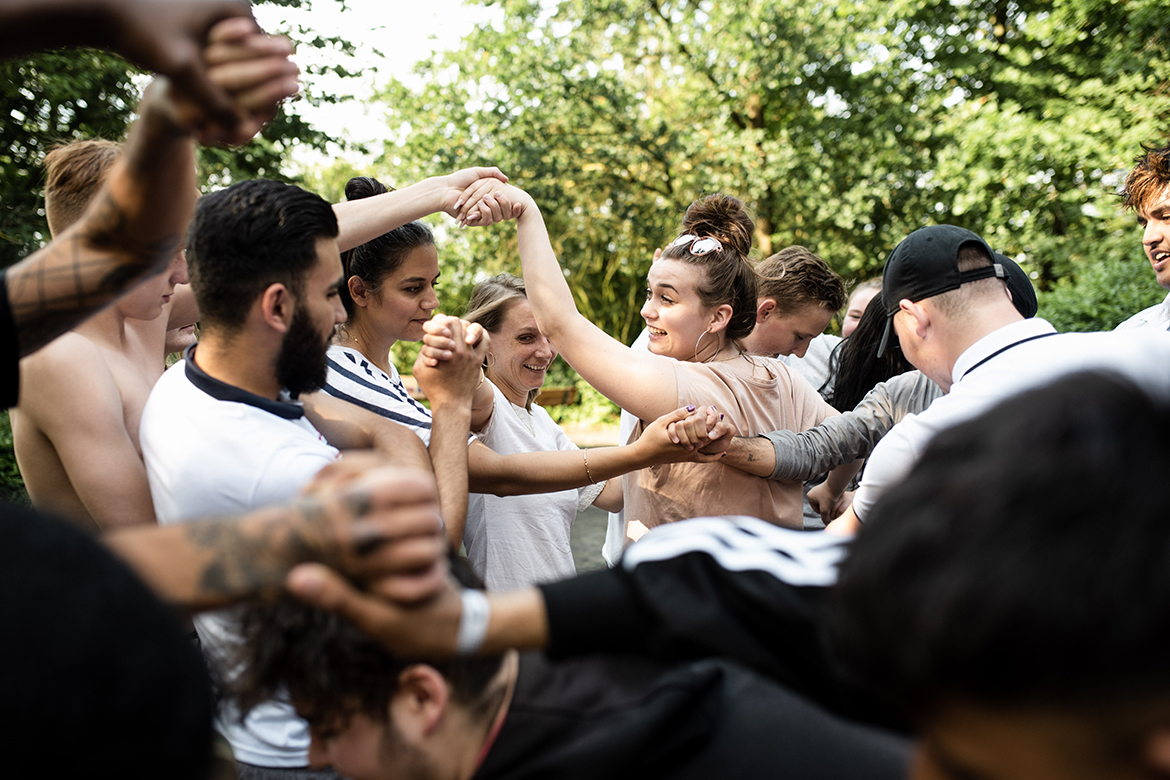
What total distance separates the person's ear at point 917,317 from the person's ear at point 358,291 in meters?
1.98

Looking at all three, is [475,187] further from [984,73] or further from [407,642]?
[984,73]

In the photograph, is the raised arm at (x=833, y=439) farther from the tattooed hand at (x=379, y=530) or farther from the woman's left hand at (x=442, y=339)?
the tattooed hand at (x=379, y=530)

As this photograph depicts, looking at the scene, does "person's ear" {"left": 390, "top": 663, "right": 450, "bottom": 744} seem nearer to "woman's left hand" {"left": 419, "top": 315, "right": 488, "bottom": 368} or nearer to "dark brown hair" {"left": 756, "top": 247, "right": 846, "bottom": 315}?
"woman's left hand" {"left": 419, "top": 315, "right": 488, "bottom": 368}

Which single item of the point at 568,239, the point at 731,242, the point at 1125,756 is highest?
the point at 1125,756

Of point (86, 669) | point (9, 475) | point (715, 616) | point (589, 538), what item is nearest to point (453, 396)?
point (715, 616)

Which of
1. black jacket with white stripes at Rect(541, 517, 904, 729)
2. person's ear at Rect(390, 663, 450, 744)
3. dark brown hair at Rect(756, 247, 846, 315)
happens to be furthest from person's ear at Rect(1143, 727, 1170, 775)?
dark brown hair at Rect(756, 247, 846, 315)

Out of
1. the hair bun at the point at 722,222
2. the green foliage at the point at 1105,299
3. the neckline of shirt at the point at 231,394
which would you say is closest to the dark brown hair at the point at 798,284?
the hair bun at the point at 722,222

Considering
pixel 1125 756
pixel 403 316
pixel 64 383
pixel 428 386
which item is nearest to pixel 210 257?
pixel 64 383

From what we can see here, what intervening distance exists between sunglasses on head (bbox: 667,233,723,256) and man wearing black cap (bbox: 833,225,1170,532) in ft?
2.28

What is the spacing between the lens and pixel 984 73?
49.5ft

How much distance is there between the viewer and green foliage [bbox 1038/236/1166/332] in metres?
8.90

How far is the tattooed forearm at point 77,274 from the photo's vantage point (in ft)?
4.84

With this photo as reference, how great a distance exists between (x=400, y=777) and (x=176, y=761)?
27.3 inches

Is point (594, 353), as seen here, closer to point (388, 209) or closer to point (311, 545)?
point (388, 209)
